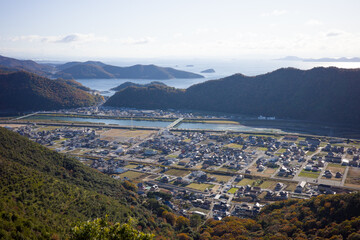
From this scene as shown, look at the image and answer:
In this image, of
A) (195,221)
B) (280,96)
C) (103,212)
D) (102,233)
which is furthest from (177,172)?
(280,96)

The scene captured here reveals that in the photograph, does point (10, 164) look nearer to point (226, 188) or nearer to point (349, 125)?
point (226, 188)

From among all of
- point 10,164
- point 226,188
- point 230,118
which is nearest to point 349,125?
point 230,118

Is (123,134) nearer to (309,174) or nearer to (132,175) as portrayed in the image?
(132,175)

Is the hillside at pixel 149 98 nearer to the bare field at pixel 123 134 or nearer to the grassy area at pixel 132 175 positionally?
the bare field at pixel 123 134

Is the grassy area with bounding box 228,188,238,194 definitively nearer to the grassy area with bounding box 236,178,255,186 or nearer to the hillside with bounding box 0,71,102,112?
the grassy area with bounding box 236,178,255,186

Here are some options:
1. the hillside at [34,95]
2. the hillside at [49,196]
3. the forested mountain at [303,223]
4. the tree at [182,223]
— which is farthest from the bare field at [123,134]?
the forested mountain at [303,223]
